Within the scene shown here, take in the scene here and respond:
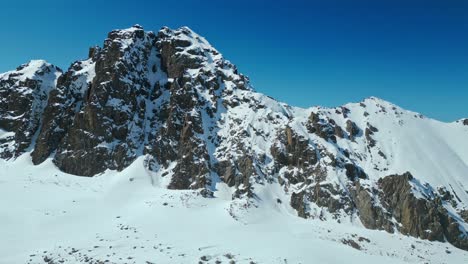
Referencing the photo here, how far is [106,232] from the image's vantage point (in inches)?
1778

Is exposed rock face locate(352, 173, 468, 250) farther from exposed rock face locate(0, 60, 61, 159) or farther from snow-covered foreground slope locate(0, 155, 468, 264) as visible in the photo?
exposed rock face locate(0, 60, 61, 159)

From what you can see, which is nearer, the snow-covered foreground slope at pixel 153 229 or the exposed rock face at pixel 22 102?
the snow-covered foreground slope at pixel 153 229

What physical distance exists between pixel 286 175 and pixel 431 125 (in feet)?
152

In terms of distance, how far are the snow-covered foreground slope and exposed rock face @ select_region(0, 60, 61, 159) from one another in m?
8.66

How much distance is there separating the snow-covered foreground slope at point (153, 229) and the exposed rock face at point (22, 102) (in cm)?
866

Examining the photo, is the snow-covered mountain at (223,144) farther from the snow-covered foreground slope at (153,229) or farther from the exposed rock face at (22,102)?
the snow-covered foreground slope at (153,229)

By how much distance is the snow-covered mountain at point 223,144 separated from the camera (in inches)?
2571

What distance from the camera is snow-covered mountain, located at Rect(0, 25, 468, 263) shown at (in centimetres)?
6531

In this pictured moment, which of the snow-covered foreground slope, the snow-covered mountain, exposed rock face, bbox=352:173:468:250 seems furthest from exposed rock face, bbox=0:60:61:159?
exposed rock face, bbox=352:173:468:250

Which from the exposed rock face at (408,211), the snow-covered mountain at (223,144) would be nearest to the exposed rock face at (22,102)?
the snow-covered mountain at (223,144)

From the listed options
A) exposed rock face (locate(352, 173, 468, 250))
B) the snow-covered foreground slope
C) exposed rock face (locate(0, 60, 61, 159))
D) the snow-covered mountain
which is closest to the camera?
the snow-covered foreground slope

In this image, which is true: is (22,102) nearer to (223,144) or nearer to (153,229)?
(223,144)

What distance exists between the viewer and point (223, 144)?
7944 centimetres

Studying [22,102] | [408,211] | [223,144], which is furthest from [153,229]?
[22,102]
